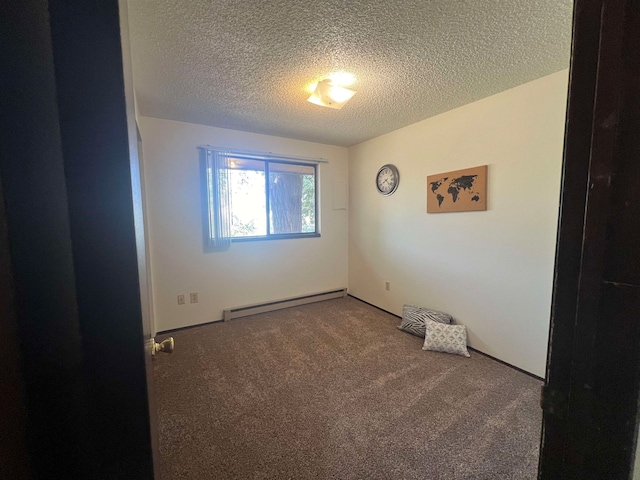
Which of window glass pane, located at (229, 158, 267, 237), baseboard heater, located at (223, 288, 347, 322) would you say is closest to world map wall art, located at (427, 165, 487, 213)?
baseboard heater, located at (223, 288, 347, 322)

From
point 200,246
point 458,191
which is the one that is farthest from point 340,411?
point 200,246

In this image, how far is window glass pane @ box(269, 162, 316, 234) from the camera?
3459mm

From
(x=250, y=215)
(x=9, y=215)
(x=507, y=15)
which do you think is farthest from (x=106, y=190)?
(x=250, y=215)

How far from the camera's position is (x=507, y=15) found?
131cm

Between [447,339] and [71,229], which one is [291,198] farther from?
[71,229]

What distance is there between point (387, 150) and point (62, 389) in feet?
11.1

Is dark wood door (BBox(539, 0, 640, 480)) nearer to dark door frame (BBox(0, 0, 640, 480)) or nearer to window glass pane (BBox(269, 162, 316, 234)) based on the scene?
dark door frame (BBox(0, 0, 640, 480))

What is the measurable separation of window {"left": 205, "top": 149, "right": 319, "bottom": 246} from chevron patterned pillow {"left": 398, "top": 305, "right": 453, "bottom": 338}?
1661 millimetres

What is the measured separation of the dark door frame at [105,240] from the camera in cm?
35

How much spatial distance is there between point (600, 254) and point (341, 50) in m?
1.71

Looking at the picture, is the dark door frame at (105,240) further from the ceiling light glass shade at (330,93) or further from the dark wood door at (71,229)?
the ceiling light glass shade at (330,93)

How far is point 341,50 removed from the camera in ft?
5.23

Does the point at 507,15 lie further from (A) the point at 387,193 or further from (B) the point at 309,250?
(B) the point at 309,250

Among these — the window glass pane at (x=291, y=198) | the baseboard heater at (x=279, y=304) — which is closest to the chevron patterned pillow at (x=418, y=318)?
the baseboard heater at (x=279, y=304)
